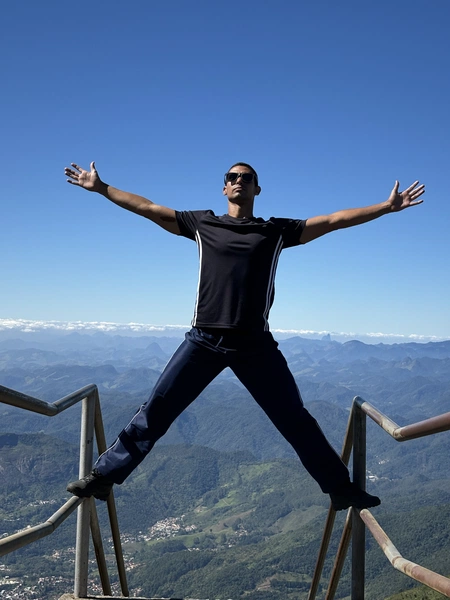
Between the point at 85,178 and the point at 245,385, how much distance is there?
2110 millimetres

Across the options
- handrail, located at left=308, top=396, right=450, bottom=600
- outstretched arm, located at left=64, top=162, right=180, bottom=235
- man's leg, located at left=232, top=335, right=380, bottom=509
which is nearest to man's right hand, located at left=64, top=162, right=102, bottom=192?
outstretched arm, located at left=64, top=162, right=180, bottom=235

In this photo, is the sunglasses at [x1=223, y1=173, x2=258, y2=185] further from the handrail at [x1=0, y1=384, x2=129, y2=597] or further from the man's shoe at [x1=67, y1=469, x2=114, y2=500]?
the man's shoe at [x1=67, y1=469, x2=114, y2=500]

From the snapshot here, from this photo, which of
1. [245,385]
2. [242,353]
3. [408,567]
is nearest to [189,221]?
[242,353]

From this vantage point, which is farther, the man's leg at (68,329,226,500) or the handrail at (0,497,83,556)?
the man's leg at (68,329,226,500)

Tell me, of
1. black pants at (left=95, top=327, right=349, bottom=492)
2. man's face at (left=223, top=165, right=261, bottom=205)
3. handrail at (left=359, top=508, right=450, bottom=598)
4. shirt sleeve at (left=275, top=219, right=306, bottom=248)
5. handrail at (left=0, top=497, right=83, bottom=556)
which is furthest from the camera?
man's face at (left=223, top=165, right=261, bottom=205)

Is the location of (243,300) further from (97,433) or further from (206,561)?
(206,561)

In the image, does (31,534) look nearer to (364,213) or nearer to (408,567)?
(408,567)

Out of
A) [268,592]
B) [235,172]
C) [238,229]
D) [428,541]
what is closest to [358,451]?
[238,229]

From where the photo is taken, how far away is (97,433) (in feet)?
15.0

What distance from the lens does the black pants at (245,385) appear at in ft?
12.9

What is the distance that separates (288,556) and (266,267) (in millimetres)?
185338

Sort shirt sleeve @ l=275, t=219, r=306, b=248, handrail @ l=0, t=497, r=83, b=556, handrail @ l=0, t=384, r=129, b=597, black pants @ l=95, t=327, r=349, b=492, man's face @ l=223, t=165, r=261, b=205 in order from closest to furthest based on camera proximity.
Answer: handrail @ l=0, t=497, r=83, b=556
handrail @ l=0, t=384, r=129, b=597
black pants @ l=95, t=327, r=349, b=492
shirt sleeve @ l=275, t=219, r=306, b=248
man's face @ l=223, t=165, r=261, b=205

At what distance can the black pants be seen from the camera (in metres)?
3.95

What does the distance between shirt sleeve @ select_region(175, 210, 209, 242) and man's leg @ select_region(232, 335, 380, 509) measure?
103 centimetres
